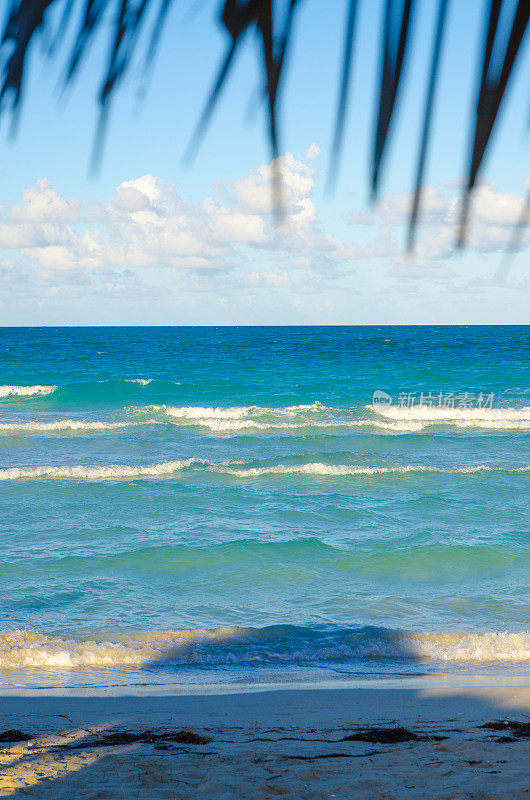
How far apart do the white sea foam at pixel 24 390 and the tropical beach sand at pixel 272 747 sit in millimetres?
22839

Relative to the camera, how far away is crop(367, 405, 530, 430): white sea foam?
19.1 m

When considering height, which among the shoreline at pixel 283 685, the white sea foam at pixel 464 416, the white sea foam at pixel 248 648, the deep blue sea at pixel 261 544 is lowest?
the shoreline at pixel 283 685

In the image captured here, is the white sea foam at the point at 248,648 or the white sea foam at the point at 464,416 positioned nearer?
the white sea foam at the point at 248,648

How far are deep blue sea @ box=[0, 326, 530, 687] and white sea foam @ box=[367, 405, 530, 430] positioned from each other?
4.7 inches

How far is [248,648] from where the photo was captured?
603 centimetres

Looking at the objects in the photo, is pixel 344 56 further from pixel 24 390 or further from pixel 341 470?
pixel 24 390

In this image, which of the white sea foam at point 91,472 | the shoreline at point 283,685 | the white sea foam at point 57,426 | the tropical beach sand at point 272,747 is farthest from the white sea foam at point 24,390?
the tropical beach sand at point 272,747

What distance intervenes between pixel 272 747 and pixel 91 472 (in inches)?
372

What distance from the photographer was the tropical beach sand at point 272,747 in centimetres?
335

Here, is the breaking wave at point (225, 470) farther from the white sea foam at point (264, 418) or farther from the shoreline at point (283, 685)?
the shoreline at point (283, 685)

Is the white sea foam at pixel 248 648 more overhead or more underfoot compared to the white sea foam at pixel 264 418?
more underfoot

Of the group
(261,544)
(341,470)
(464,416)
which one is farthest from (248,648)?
(464,416)

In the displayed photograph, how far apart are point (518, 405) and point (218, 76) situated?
24.3 metres

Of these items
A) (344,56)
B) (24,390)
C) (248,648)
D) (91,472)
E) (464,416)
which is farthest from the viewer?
(24,390)
